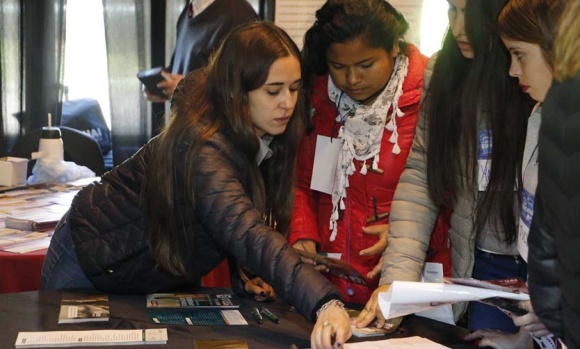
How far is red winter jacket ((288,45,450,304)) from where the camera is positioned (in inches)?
83.2

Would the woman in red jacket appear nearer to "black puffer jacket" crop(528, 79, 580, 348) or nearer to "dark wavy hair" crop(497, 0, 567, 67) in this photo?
"dark wavy hair" crop(497, 0, 567, 67)

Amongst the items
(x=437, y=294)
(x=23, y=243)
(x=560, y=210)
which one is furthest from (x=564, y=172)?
(x=23, y=243)

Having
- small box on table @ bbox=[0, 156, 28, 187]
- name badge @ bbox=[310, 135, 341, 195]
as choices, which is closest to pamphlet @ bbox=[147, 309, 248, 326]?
name badge @ bbox=[310, 135, 341, 195]

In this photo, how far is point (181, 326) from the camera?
1.62 metres

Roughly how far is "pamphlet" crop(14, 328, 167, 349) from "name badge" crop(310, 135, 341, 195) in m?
0.78

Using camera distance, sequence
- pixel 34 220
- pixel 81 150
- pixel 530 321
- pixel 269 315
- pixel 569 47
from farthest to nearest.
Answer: pixel 81 150
pixel 34 220
pixel 269 315
pixel 530 321
pixel 569 47

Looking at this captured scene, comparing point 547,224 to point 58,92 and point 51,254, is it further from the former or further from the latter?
point 58,92

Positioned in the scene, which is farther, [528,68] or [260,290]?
[260,290]

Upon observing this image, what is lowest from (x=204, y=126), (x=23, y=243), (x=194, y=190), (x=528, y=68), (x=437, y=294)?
(x=23, y=243)

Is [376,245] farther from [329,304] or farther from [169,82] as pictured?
[169,82]

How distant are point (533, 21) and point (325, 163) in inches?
34.5

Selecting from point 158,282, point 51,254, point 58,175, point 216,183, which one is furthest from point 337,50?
point 58,175

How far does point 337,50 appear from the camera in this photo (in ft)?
6.68

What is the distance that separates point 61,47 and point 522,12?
385 cm
